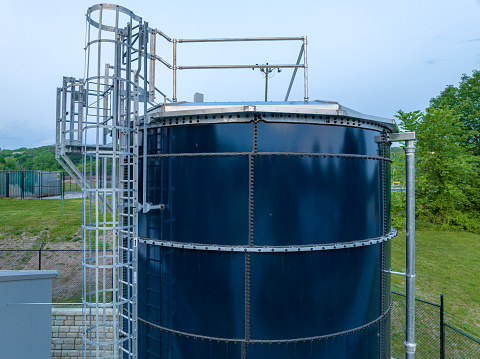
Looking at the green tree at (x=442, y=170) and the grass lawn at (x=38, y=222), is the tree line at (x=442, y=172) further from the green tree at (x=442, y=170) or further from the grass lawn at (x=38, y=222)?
the grass lawn at (x=38, y=222)

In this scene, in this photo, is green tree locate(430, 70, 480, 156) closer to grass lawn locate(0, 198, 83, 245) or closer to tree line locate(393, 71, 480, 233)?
tree line locate(393, 71, 480, 233)

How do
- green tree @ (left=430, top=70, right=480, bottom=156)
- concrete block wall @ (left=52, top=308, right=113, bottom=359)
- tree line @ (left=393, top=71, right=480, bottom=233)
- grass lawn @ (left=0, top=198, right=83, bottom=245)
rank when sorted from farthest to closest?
green tree @ (left=430, top=70, right=480, bottom=156) < tree line @ (left=393, top=71, right=480, bottom=233) < grass lawn @ (left=0, top=198, right=83, bottom=245) < concrete block wall @ (left=52, top=308, right=113, bottom=359)

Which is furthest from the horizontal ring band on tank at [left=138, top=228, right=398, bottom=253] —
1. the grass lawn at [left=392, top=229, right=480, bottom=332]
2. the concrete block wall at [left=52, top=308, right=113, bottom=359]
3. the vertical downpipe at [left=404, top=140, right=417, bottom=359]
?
the grass lawn at [left=392, top=229, right=480, bottom=332]

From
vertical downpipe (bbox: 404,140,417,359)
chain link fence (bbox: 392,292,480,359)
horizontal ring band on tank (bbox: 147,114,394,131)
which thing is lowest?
chain link fence (bbox: 392,292,480,359)

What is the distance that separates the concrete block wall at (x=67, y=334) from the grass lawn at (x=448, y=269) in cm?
1397

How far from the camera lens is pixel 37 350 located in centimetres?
877

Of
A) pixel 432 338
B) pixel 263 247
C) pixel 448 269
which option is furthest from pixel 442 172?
pixel 263 247

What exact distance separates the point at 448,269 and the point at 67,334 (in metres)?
22.6

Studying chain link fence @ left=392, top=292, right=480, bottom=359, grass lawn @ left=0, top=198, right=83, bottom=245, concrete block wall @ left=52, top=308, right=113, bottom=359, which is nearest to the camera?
concrete block wall @ left=52, top=308, right=113, bottom=359

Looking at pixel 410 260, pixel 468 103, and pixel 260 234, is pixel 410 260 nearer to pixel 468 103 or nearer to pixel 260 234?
pixel 260 234

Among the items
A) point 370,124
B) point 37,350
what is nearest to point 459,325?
point 370,124

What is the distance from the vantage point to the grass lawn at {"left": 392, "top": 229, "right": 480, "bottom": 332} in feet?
56.7

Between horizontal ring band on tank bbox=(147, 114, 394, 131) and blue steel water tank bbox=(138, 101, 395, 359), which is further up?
horizontal ring band on tank bbox=(147, 114, 394, 131)

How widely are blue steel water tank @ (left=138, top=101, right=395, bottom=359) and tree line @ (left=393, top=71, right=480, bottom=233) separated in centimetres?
2493
